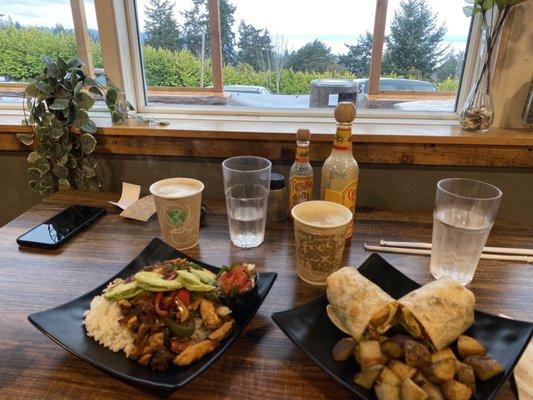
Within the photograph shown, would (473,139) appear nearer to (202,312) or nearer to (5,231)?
(202,312)

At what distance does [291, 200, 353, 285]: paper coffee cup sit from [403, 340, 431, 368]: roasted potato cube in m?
0.25

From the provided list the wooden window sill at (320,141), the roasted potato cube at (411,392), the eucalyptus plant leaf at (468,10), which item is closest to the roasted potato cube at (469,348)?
the roasted potato cube at (411,392)

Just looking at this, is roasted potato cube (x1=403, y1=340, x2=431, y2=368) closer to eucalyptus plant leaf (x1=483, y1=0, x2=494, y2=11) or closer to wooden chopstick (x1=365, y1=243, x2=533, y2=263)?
wooden chopstick (x1=365, y1=243, x2=533, y2=263)

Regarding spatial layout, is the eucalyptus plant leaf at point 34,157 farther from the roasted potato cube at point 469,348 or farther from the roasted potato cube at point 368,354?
the roasted potato cube at point 469,348

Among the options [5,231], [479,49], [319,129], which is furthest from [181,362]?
[479,49]

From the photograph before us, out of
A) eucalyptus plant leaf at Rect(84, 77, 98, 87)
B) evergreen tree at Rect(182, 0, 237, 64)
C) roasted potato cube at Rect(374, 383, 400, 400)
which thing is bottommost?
roasted potato cube at Rect(374, 383, 400, 400)

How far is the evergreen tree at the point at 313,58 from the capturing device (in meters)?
1.47

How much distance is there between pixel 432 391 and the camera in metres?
0.50

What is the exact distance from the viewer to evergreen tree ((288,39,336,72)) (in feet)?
4.82

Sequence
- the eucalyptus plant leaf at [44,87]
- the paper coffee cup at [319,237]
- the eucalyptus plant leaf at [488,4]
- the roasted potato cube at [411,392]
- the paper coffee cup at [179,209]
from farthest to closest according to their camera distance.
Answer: the eucalyptus plant leaf at [44,87]
the eucalyptus plant leaf at [488,4]
the paper coffee cup at [179,209]
the paper coffee cup at [319,237]
the roasted potato cube at [411,392]

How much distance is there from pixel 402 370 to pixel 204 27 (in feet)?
4.57

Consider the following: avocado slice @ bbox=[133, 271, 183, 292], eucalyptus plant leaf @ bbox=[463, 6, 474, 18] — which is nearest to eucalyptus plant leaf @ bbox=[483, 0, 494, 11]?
eucalyptus plant leaf @ bbox=[463, 6, 474, 18]

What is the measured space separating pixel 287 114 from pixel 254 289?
99cm

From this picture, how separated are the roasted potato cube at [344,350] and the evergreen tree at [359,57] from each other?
3.86 ft
